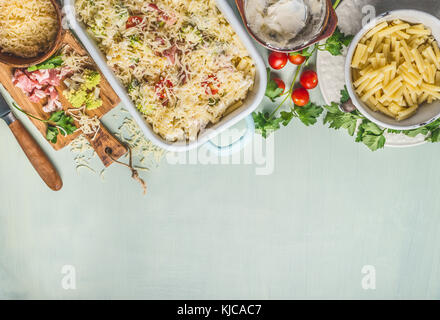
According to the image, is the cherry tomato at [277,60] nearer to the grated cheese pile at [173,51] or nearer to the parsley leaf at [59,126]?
the grated cheese pile at [173,51]

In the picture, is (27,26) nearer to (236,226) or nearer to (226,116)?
(226,116)

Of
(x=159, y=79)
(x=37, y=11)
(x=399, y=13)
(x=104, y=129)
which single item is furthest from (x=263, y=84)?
(x=37, y=11)

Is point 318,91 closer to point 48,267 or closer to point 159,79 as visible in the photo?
point 159,79

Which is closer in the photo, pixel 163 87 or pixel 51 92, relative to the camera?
pixel 163 87

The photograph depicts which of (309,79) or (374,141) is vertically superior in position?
(309,79)

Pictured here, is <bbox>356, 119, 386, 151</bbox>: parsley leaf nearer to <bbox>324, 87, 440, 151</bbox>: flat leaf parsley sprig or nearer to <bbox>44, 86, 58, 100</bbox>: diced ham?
<bbox>324, 87, 440, 151</bbox>: flat leaf parsley sprig

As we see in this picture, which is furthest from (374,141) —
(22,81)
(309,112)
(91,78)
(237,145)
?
(22,81)

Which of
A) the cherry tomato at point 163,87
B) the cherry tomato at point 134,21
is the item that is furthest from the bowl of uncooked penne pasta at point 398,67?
the cherry tomato at point 134,21
